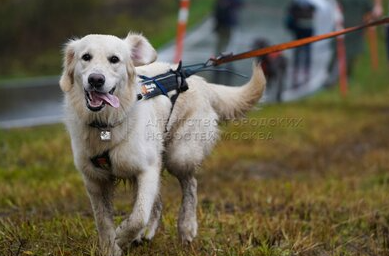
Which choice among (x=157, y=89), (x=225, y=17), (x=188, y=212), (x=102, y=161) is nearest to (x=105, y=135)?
(x=102, y=161)

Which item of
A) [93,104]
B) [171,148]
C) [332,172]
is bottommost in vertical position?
[332,172]

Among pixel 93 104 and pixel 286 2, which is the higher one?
pixel 286 2

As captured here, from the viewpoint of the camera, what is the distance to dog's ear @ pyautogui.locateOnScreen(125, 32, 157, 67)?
4691 mm

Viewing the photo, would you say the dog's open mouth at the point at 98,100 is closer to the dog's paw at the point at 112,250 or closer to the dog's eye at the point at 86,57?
the dog's eye at the point at 86,57

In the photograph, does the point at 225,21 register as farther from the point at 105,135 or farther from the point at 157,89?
the point at 105,135

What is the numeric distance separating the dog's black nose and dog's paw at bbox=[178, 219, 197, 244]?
4.56ft

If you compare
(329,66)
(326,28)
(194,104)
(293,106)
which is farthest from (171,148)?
(329,66)

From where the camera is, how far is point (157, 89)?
194 inches

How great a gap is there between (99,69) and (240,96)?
5.73 feet

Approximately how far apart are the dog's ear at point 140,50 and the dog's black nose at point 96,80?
0.54 metres

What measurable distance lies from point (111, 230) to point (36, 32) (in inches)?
565

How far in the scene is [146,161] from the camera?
4539 millimetres

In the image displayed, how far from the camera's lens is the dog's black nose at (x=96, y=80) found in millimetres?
4152

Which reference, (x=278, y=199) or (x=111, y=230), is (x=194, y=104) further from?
(x=278, y=199)
